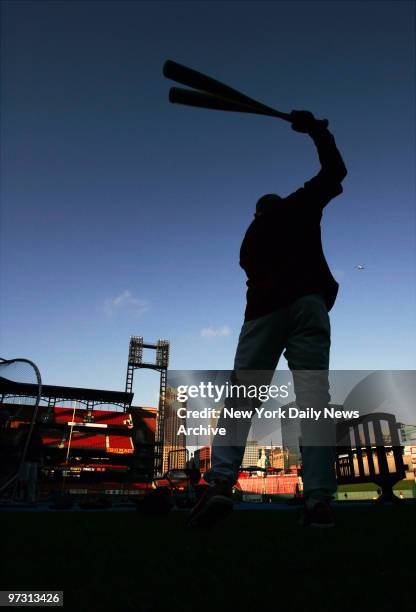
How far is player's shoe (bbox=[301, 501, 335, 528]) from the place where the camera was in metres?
2.08

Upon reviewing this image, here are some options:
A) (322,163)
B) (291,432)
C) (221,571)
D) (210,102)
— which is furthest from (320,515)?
(291,432)

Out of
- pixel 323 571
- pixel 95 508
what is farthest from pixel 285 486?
pixel 323 571

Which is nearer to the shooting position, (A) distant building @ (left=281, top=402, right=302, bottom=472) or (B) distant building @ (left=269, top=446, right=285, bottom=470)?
(A) distant building @ (left=281, top=402, right=302, bottom=472)

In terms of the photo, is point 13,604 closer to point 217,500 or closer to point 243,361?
point 217,500

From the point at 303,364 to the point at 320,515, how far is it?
0.84 meters

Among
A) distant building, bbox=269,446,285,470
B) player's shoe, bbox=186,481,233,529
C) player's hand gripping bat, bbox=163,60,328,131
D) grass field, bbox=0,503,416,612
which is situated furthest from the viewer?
distant building, bbox=269,446,285,470

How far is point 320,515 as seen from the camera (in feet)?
6.88

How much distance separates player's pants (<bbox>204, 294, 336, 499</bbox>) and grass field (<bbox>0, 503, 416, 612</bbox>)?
18.2 inches

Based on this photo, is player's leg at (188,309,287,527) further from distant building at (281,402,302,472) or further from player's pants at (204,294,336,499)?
distant building at (281,402,302,472)

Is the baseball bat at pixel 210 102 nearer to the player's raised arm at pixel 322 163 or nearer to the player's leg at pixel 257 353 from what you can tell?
the player's raised arm at pixel 322 163

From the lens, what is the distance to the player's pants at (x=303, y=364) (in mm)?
2250

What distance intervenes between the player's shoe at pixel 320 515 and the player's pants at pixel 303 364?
2.1 inches

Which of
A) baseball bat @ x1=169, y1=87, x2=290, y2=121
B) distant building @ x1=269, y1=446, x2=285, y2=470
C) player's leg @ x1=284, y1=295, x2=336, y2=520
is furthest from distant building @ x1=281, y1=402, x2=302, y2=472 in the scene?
distant building @ x1=269, y1=446, x2=285, y2=470

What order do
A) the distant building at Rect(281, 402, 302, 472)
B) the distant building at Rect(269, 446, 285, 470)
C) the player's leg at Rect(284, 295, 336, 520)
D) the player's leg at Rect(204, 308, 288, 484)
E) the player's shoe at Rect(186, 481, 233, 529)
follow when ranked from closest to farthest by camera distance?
1. the player's shoe at Rect(186, 481, 233, 529)
2. the player's leg at Rect(284, 295, 336, 520)
3. the player's leg at Rect(204, 308, 288, 484)
4. the distant building at Rect(281, 402, 302, 472)
5. the distant building at Rect(269, 446, 285, 470)
